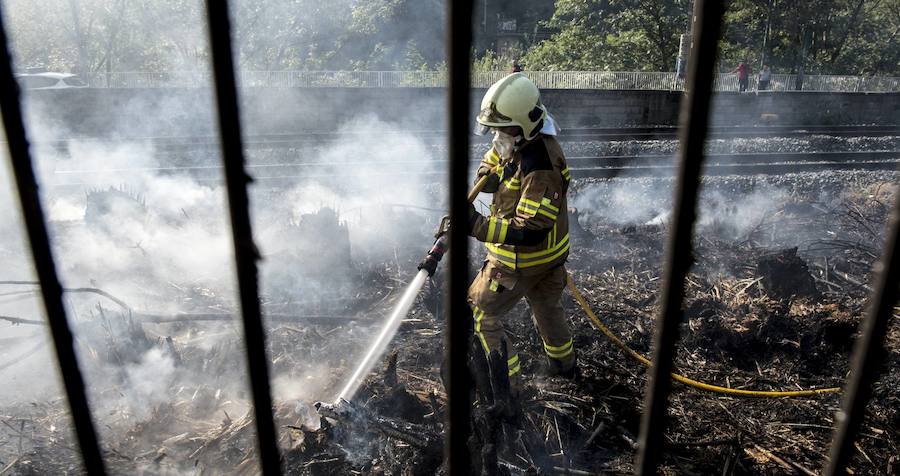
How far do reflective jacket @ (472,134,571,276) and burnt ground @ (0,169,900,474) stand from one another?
1063 mm

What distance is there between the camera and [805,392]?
4.40 metres

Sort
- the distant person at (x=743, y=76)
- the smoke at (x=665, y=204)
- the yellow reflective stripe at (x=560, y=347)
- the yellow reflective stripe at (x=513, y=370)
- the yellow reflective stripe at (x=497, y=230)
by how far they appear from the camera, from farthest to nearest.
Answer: the distant person at (x=743, y=76)
the smoke at (x=665, y=204)
the yellow reflective stripe at (x=560, y=347)
the yellow reflective stripe at (x=513, y=370)
the yellow reflective stripe at (x=497, y=230)

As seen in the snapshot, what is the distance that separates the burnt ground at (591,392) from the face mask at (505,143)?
5.97 feet

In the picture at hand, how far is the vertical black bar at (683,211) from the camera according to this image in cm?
90

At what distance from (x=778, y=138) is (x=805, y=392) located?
1363cm

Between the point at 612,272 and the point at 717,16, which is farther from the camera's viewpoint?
the point at 612,272

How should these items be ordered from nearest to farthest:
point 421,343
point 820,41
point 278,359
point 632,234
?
point 278,359, point 421,343, point 632,234, point 820,41

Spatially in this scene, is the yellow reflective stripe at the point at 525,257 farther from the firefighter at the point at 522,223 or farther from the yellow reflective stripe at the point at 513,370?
the yellow reflective stripe at the point at 513,370

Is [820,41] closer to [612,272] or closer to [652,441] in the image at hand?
[612,272]

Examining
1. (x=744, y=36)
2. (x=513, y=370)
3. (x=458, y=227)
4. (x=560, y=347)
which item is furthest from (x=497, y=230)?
(x=744, y=36)

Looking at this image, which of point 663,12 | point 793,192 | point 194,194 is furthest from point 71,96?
point 663,12

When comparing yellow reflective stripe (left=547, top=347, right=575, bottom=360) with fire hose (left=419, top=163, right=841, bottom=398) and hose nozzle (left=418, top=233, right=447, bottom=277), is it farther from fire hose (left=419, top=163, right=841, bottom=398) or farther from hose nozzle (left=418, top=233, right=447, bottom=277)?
hose nozzle (left=418, top=233, right=447, bottom=277)

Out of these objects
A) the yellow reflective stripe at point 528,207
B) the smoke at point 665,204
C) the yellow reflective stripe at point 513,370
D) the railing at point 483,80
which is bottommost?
the yellow reflective stripe at point 513,370

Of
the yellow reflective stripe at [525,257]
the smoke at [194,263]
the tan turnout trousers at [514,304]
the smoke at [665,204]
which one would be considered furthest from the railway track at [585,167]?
the yellow reflective stripe at [525,257]
